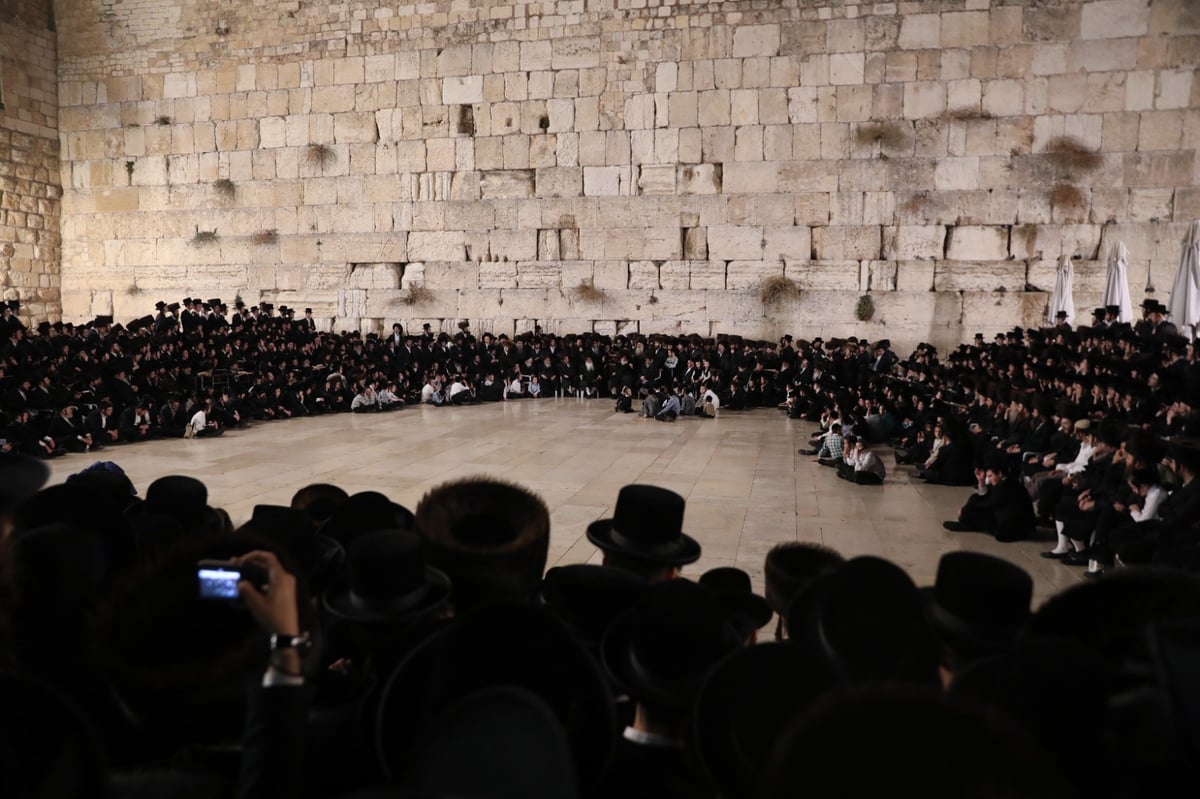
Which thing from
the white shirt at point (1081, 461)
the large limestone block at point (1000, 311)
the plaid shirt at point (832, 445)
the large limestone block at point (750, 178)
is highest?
the large limestone block at point (750, 178)

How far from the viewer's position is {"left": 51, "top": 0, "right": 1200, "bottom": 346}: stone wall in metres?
15.2

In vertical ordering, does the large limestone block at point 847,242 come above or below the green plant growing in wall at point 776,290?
above

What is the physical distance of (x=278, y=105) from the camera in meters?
19.1

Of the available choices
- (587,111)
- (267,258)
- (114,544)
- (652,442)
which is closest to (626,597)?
Answer: (114,544)

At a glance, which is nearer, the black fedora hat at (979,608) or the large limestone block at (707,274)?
the black fedora hat at (979,608)

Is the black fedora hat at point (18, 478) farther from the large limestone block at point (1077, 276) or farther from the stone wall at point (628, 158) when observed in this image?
the large limestone block at point (1077, 276)

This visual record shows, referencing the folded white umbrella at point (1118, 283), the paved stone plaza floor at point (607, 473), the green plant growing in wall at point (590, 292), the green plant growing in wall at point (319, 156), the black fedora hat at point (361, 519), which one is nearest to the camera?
the black fedora hat at point (361, 519)

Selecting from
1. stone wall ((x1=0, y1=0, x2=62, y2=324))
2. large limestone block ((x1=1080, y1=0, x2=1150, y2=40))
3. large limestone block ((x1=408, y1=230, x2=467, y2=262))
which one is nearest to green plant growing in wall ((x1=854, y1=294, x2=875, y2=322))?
large limestone block ((x1=1080, y1=0, x2=1150, y2=40))

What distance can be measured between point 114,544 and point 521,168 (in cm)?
1718

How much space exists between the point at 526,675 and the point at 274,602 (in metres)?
0.53

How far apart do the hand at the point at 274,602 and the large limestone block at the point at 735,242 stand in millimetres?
16321

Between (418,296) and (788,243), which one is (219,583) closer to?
(788,243)

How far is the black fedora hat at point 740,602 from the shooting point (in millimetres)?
2340

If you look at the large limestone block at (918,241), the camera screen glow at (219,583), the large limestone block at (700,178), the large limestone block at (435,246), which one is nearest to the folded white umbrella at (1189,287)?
the large limestone block at (918,241)
